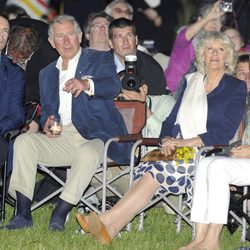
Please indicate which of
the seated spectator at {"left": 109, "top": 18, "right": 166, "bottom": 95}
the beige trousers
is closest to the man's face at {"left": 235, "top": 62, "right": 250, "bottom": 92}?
the seated spectator at {"left": 109, "top": 18, "right": 166, "bottom": 95}

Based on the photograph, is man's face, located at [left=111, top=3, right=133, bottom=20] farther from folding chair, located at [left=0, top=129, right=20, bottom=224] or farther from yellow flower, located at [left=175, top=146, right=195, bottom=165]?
yellow flower, located at [left=175, top=146, right=195, bottom=165]

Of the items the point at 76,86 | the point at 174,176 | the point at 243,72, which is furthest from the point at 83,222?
the point at 243,72

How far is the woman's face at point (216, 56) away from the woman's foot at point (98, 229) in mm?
1675

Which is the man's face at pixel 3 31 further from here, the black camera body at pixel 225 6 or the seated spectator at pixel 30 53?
the black camera body at pixel 225 6

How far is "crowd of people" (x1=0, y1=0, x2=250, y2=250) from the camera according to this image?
968 centimetres

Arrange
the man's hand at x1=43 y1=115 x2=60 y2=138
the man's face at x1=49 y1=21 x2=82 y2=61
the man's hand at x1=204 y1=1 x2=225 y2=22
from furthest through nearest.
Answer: the man's hand at x1=204 y1=1 x2=225 y2=22
the man's face at x1=49 y1=21 x2=82 y2=61
the man's hand at x1=43 y1=115 x2=60 y2=138

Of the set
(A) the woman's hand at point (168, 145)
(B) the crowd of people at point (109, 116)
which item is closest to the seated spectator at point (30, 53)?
(B) the crowd of people at point (109, 116)

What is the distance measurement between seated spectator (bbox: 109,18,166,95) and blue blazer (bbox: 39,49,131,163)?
59cm

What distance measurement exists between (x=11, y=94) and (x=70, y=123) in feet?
1.86

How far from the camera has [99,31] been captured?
500 inches

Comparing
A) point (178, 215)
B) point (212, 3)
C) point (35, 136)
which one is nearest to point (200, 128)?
point (178, 215)

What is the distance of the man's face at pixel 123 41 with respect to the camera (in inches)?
448

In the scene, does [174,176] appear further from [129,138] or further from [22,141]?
[22,141]

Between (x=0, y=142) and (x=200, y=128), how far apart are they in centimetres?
165
